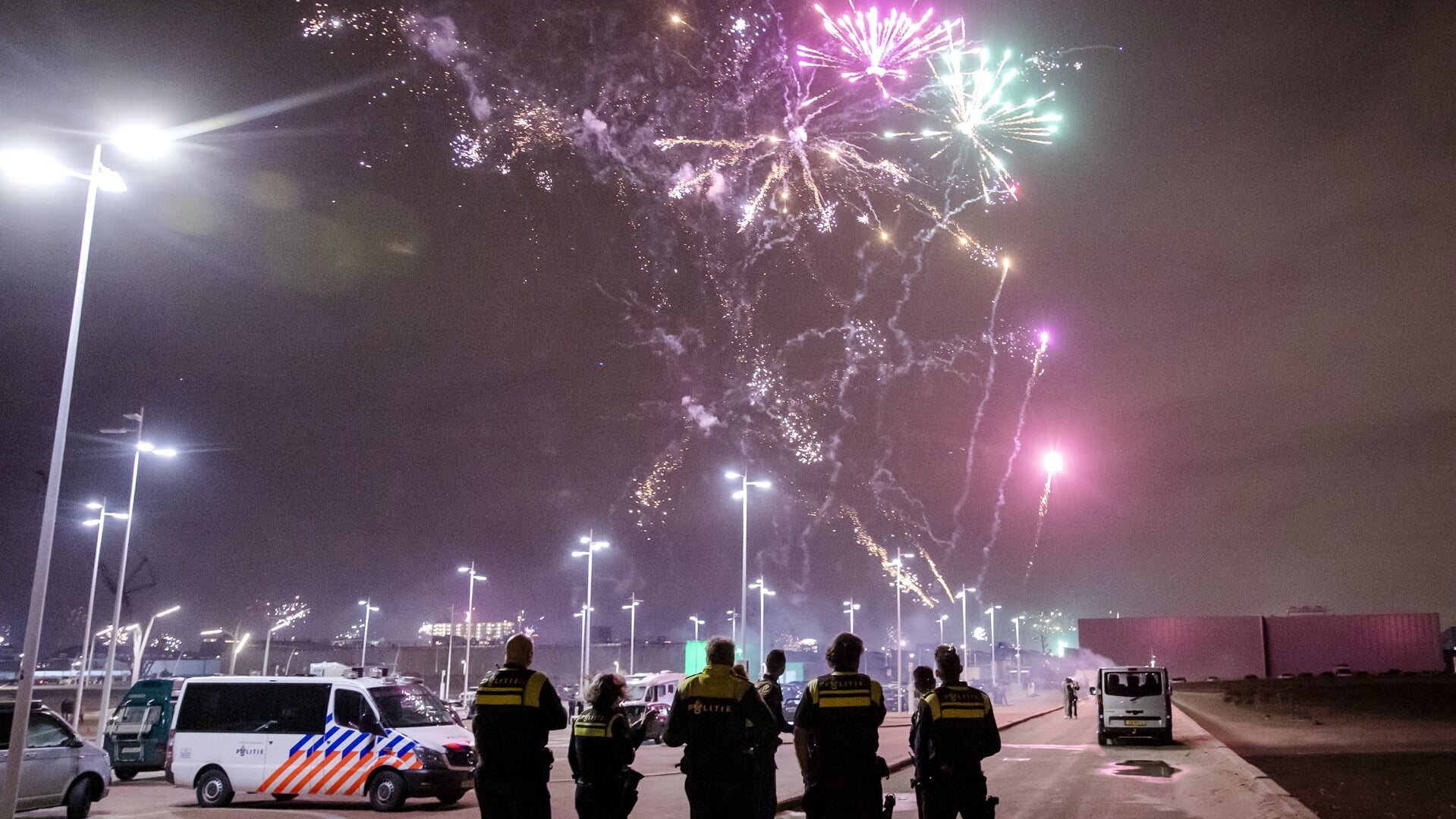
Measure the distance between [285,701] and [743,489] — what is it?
20172 millimetres

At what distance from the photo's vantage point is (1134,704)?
26797 millimetres

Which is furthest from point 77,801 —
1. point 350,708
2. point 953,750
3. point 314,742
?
point 953,750

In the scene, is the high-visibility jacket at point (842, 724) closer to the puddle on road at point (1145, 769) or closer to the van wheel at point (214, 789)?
the van wheel at point (214, 789)

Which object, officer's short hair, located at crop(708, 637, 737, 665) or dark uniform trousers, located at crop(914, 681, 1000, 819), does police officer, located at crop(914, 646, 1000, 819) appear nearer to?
dark uniform trousers, located at crop(914, 681, 1000, 819)

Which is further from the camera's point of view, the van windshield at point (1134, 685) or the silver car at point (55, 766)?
the van windshield at point (1134, 685)

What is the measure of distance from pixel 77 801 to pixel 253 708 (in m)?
2.44

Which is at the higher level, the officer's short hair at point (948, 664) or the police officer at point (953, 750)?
the officer's short hair at point (948, 664)

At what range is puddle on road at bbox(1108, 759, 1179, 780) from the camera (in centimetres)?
1822

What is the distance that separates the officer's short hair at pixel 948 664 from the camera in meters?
7.87

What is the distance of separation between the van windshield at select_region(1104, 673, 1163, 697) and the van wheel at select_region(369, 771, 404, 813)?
1898 centimetres

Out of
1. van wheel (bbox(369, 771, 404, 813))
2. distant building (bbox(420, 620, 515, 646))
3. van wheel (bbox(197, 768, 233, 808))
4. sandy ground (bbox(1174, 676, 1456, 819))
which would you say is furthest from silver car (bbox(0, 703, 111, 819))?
distant building (bbox(420, 620, 515, 646))

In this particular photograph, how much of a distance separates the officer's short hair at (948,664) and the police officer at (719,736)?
1.74 metres

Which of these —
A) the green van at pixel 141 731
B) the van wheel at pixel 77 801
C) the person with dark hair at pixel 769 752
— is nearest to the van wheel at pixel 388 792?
the van wheel at pixel 77 801

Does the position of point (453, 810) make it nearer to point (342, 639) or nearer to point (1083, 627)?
point (1083, 627)
